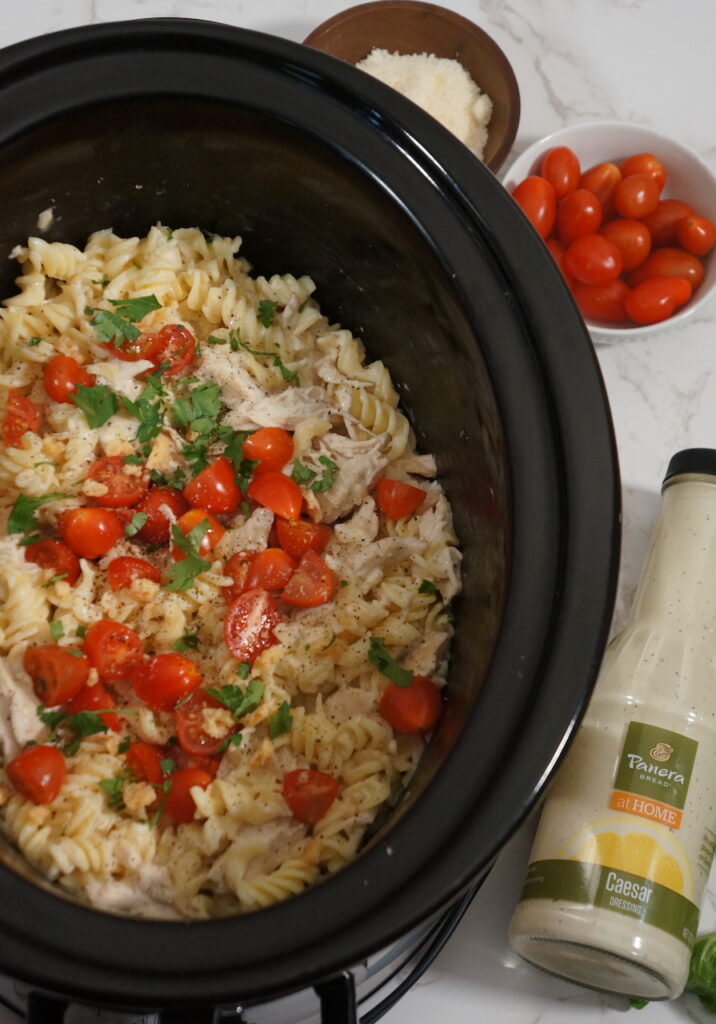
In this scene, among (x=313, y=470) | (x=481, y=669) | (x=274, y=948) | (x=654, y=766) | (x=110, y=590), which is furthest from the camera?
(x=313, y=470)

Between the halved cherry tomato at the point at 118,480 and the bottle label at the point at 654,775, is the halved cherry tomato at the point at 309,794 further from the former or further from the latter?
the halved cherry tomato at the point at 118,480

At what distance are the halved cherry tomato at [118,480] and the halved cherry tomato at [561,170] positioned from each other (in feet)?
4.86

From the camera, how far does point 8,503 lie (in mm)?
2258

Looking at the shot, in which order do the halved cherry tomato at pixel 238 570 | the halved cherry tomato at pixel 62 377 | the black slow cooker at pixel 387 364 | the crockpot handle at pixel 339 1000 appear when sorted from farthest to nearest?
the halved cherry tomato at pixel 62 377, the halved cherry tomato at pixel 238 570, the crockpot handle at pixel 339 1000, the black slow cooker at pixel 387 364

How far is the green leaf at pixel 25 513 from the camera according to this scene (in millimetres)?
2176

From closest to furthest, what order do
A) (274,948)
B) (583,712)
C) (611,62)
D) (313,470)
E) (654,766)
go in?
(274,948) → (583,712) → (654,766) → (313,470) → (611,62)

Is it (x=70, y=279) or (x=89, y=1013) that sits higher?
(x=70, y=279)

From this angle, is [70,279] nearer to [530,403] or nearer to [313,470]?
[313,470]

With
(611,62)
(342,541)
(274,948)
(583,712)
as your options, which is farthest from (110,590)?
(611,62)

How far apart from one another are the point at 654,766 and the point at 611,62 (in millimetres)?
2347

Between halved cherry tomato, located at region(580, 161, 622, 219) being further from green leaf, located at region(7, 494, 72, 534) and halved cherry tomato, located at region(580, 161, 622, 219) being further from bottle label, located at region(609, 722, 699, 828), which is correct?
green leaf, located at region(7, 494, 72, 534)

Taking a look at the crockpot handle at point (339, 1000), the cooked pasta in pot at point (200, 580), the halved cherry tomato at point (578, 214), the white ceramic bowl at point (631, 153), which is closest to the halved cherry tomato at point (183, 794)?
the cooked pasta in pot at point (200, 580)

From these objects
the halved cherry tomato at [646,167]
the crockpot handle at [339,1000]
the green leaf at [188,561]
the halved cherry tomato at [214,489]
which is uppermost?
the halved cherry tomato at [646,167]

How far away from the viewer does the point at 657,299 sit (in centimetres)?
265
